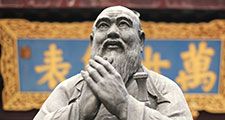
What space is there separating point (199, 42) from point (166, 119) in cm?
525

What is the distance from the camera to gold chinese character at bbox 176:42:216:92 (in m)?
9.68

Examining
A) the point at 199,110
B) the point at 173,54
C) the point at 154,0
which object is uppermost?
the point at 154,0

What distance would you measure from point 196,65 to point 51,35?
166cm

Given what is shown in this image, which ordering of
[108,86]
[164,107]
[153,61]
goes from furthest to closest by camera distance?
[153,61], [164,107], [108,86]

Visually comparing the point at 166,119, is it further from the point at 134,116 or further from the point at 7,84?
the point at 7,84

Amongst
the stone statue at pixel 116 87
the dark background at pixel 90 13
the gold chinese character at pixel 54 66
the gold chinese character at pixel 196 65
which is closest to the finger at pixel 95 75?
the stone statue at pixel 116 87

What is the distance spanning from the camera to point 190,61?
9.70 metres

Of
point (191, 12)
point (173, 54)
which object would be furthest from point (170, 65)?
point (191, 12)

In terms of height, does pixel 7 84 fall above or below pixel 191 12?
below

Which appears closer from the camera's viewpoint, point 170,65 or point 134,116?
point 134,116

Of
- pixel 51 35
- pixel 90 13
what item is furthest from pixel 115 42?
pixel 51 35

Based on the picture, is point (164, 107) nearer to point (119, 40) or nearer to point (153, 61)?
point (119, 40)

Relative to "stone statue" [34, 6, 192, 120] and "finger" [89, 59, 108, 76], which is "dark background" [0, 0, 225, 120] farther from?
"finger" [89, 59, 108, 76]

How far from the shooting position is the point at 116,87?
433cm
